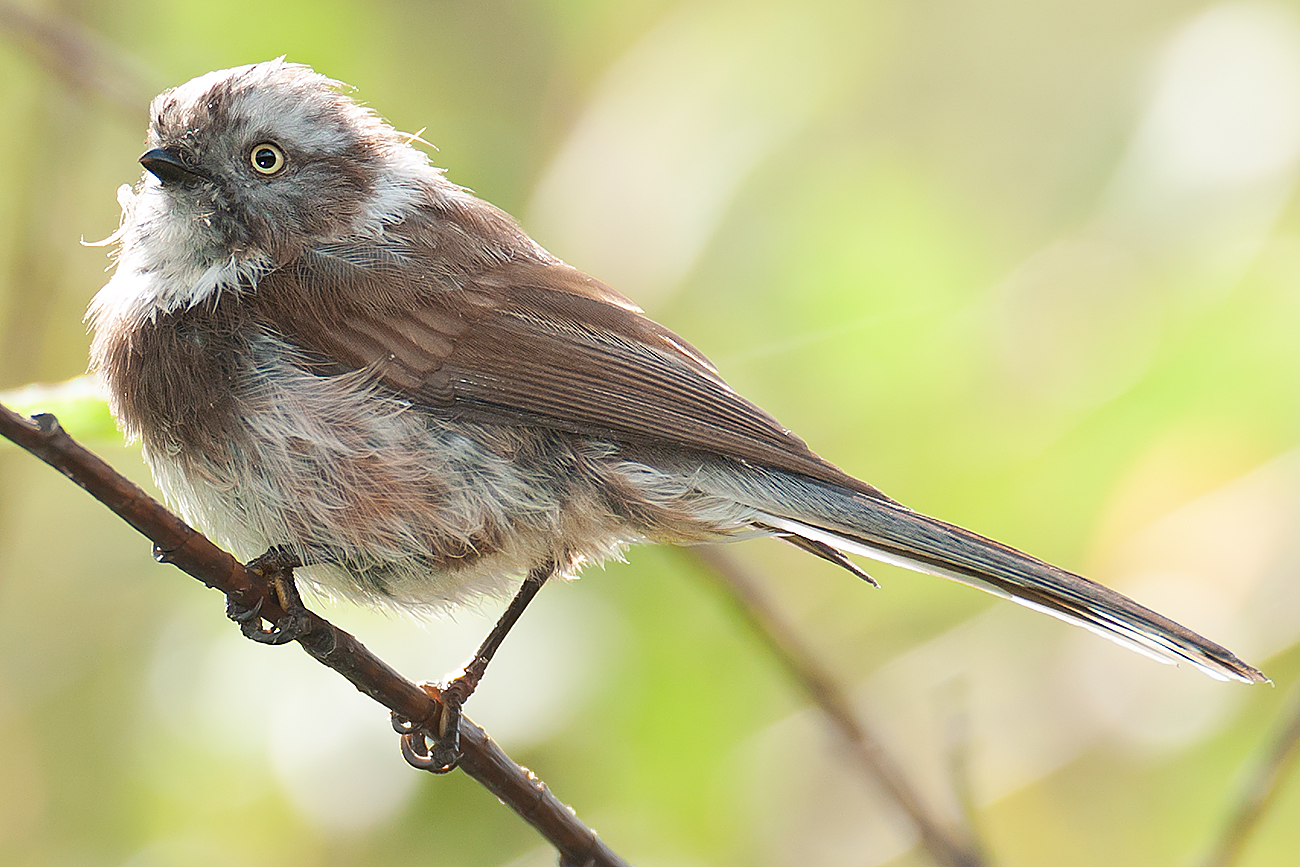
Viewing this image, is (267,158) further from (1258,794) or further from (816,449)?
(1258,794)

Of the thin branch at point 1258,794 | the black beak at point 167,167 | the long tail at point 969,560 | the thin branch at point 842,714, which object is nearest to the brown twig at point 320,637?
the thin branch at point 842,714

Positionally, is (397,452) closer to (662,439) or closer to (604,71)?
(662,439)

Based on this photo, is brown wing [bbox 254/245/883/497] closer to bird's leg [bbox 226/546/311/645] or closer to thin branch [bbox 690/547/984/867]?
thin branch [bbox 690/547/984/867]

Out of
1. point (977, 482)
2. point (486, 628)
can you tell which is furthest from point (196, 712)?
point (977, 482)

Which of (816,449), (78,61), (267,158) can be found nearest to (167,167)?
(267,158)

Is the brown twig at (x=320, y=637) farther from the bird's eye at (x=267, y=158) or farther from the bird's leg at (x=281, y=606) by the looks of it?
the bird's eye at (x=267, y=158)
